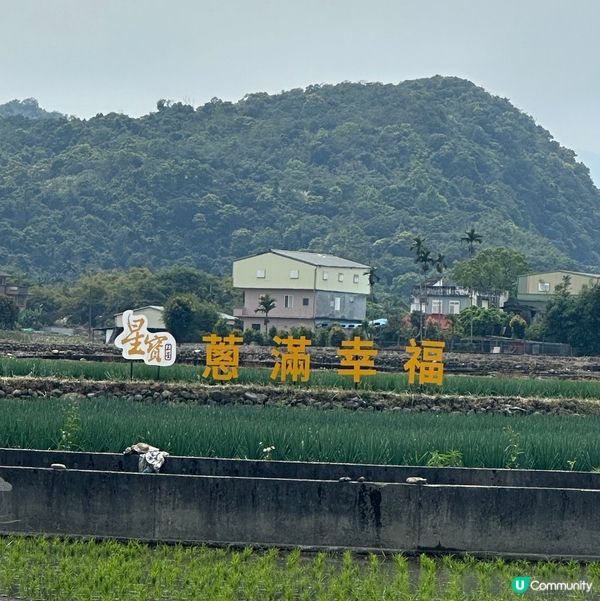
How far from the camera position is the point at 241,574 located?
13.9m

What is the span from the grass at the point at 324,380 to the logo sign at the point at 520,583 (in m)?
23.0

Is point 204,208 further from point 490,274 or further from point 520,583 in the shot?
point 520,583

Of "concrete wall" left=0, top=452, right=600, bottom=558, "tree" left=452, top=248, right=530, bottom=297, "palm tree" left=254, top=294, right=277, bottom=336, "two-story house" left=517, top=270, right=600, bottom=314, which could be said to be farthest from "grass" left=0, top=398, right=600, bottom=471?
"tree" left=452, top=248, right=530, bottom=297

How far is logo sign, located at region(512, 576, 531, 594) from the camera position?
1387 cm

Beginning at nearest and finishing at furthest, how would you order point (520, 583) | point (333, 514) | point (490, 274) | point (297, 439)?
point (520, 583) < point (333, 514) < point (297, 439) < point (490, 274)

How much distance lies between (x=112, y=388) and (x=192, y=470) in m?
16.9

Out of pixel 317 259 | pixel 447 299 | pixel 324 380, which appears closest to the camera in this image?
pixel 324 380

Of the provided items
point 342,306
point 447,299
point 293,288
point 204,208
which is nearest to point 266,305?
point 293,288

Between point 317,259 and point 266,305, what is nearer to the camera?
point 266,305

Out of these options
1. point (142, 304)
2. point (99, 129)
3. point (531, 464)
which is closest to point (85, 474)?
point (531, 464)

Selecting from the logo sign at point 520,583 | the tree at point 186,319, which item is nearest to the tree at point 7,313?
the tree at point 186,319

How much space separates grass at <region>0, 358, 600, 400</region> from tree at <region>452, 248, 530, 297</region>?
2350 inches

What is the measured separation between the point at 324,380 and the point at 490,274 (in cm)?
6219

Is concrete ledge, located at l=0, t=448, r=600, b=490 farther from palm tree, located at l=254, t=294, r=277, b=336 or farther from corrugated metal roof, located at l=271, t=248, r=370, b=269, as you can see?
corrugated metal roof, located at l=271, t=248, r=370, b=269
